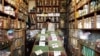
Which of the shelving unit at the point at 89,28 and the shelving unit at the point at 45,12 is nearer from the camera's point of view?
the shelving unit at the point at 89,28

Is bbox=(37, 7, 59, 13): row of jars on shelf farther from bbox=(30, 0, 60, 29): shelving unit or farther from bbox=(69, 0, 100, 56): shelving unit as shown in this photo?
bbox=(69, 0, 100, 56): shelving unit

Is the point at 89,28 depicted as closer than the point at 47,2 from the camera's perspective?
Yes

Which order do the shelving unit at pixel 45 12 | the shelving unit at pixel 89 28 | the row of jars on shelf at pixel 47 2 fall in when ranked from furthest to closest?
the row of jars on shelf at pixel 47 2
the shelving unit at pixel 45 12
the shelving unit at pixel 89 28

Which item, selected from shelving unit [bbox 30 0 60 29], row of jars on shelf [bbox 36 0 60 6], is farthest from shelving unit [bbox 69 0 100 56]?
row of jars on shelf [bbox 36 0 60 6]

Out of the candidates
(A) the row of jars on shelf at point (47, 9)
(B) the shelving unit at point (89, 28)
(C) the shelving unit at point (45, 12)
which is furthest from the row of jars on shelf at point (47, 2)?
(B) the shelving unit at point (89, 28)

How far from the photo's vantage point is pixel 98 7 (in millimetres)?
3443

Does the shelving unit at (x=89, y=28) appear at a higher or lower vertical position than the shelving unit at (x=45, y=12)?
lower

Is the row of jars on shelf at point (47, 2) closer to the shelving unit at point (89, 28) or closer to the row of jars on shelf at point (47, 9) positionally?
the row of jars on shelf at point (47, 9)

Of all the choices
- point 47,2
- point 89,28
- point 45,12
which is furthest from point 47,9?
point 89,28

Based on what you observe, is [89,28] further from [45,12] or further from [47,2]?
[47,2]

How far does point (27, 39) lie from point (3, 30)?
15.6 ft

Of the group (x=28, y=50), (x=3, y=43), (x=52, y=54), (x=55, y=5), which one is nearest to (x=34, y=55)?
(x=52, y=54)

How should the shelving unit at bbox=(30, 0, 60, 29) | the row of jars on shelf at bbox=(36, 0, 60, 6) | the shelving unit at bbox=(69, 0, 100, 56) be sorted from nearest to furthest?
the shelving unit at bbox=(69, 0, 100, 56)
the shelving unit at bbox=(30, 0, 60, 29)
the row of jars on shelf at bbox=(36, 0, 60, 6)

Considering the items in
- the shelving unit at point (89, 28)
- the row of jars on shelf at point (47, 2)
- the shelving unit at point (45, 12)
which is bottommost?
the shelving unit at point (89, 28)
